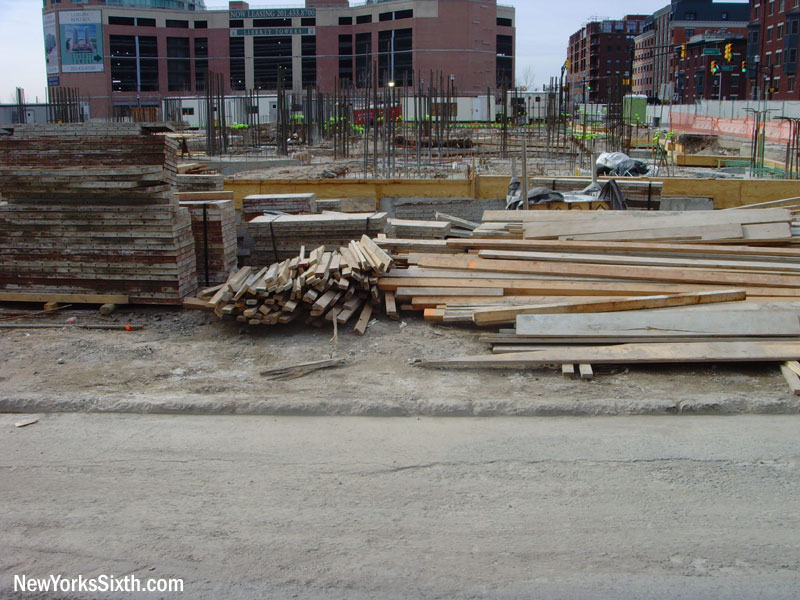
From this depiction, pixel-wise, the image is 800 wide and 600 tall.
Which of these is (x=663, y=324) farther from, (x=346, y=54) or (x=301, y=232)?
(x=346, y=54)

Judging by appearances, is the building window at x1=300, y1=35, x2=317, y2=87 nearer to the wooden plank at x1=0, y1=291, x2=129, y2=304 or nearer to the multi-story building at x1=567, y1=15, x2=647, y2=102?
the multi-story building at x1=567, y1=15, x2=647, y2=102

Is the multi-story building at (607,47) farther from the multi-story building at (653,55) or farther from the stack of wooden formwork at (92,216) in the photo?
the stack of wooden formwork at (92,216)

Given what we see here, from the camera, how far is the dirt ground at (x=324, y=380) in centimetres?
Result: 704

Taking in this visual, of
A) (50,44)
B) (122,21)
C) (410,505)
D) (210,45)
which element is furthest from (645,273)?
(50,44)

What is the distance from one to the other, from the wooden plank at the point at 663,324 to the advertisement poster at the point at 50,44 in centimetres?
9214

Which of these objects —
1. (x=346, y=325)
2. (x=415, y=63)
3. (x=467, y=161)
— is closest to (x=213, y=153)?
(x=467, y=161)

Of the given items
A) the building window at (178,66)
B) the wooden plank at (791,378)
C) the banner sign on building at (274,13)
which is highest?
the banner sign on building at (274,13)

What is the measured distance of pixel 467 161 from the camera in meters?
26.3

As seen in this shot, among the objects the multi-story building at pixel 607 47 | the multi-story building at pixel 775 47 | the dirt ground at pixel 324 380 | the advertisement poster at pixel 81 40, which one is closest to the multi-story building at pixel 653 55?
the multi-story building at pixel 607 47

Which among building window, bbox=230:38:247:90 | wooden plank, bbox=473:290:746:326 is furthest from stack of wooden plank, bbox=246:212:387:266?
building window, bbox=230:38:247:90

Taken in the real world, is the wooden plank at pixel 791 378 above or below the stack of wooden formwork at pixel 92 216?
below

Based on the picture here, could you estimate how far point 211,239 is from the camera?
1108 cm

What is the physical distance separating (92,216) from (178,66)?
8469 cm

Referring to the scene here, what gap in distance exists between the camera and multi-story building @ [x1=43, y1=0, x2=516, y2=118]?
85.6 metres
